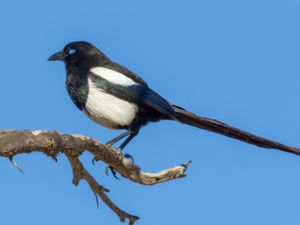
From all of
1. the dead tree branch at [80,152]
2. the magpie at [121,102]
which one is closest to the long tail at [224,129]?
the magpie at [121,102]

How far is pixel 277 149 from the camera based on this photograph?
502cm

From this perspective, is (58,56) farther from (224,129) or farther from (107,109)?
(224,129)

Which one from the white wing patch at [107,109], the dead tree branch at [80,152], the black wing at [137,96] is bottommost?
the dead tree branch at [80,152]

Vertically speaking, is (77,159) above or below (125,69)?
below

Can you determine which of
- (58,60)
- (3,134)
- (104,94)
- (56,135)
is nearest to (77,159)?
(56,135)

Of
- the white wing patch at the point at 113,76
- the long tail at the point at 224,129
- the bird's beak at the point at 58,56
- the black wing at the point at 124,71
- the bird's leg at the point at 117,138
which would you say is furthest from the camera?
the bird's beak at the point at 58,56

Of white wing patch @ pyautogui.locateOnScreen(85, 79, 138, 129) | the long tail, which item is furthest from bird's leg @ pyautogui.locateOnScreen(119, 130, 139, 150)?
the long tail

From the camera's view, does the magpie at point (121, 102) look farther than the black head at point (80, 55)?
No

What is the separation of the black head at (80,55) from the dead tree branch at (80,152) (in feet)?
4.71

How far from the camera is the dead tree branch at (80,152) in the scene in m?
3.62

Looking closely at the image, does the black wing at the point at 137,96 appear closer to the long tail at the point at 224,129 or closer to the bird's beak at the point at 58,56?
the long tail at the point at 224,129

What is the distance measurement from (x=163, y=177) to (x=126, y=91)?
1240 mm

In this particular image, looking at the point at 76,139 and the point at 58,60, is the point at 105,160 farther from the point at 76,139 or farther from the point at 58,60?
the point at 58,60

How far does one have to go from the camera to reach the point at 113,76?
5637 mm
